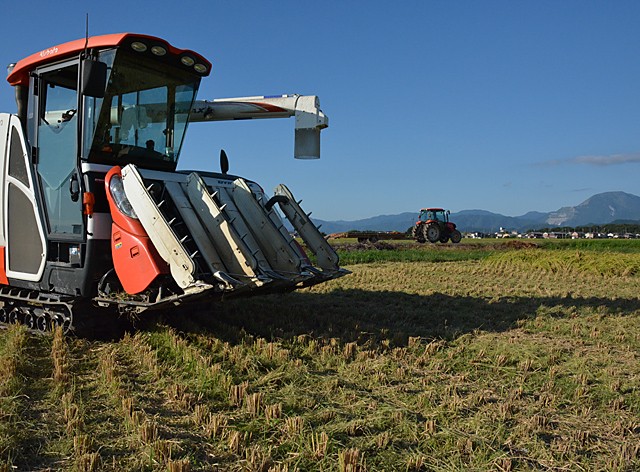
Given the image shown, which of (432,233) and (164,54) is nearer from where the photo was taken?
(164,54)

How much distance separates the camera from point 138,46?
18.5ft

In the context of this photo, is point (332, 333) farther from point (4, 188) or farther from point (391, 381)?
point (4, 188)

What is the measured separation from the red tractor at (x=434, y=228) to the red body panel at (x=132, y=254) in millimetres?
29736

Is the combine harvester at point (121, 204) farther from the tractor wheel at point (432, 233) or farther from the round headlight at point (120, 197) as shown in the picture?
the tractor wheel at point (432, 233)

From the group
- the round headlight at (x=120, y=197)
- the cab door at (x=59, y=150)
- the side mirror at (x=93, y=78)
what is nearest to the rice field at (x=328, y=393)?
the cab door at (x=59, y=150)

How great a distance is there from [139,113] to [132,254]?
1.81 meters

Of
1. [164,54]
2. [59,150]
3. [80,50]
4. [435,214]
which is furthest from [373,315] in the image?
[435,214]

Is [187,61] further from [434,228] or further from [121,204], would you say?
[434,228]

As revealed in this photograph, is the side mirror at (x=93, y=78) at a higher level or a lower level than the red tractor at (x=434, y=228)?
higher

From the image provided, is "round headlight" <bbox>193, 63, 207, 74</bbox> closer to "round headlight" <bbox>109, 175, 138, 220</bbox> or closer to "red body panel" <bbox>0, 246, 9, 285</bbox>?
"round headlight" <bbox>109, 175, 138, 220</bbox>

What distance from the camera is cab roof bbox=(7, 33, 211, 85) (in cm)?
551

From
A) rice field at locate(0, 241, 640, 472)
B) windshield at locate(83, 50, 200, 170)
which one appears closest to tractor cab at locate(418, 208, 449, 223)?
rice field at locate(0, 241, 640, 472)

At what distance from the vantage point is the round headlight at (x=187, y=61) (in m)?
6.17

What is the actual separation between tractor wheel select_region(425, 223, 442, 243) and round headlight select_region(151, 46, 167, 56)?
29.3 metres
